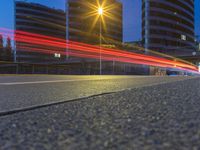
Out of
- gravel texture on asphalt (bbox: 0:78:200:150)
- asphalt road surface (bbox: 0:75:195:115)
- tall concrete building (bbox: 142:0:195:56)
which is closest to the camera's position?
gravel texture on asphalt (bbox: 0:78:200:150)

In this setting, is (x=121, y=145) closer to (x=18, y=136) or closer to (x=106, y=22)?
(x=18, y=136)

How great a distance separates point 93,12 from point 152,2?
2943 cm

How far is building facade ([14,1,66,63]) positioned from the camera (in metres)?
122

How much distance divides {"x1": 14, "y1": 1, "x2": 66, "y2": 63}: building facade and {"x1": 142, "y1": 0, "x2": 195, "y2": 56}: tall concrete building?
37374mm

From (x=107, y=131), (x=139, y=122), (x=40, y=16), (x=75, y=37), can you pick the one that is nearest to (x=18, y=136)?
(x=107, y=131)

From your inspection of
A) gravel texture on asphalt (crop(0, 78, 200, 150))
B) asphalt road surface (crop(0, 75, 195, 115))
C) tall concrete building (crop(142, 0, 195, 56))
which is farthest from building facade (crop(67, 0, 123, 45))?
gravel texture on asphalt (crop(0, 78, 200, 150))

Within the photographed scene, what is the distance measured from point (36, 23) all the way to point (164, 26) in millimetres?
58480

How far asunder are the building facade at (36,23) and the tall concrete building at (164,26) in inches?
1471

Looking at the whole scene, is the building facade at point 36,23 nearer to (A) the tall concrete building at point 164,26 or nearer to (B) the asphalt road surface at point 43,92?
(A) the tall concrete building at point 164,26

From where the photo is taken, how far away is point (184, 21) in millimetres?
118688

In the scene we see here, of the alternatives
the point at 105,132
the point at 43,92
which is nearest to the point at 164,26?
the point at 43,92

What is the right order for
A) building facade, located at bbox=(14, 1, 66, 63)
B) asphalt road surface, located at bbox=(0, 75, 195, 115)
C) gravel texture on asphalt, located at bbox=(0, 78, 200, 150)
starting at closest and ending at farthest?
gravel texture on asphalt, located at bbox=(0, 78, 200, 150), asphalt road surface, located at bbox=(0, 75, 195, 115), building facade, located at bbox=(14, 1, 66, 63)

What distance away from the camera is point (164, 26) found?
10731 centimetres

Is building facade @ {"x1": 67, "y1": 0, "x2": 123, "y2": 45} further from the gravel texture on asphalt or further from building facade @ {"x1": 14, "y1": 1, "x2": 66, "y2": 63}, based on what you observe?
the gravel texture on asphalt
